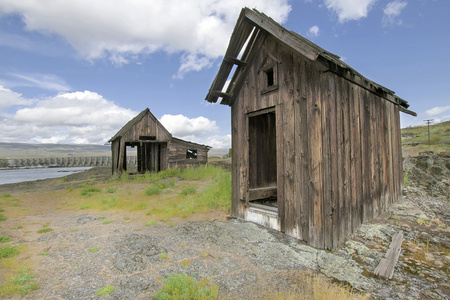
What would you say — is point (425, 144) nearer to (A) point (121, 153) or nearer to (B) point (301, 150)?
(B) point (301, 150)

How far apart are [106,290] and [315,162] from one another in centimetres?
408

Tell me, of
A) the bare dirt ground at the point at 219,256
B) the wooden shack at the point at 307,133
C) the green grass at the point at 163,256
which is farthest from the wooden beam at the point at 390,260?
the green grass at the point at 163,256

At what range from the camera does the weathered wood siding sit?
4551mm

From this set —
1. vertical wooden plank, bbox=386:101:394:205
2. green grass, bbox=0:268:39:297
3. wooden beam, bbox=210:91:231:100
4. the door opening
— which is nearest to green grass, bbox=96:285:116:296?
green grass, bbox=0:268:39:297

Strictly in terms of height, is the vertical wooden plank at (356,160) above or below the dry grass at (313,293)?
above

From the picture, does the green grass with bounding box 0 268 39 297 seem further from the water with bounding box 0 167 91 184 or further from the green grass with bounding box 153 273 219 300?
the water with bounding box 0 167 91 184

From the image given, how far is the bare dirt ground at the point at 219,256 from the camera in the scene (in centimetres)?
330

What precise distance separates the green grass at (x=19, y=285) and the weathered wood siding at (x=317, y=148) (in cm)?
454

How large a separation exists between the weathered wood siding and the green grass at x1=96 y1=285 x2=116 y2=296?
140 inches

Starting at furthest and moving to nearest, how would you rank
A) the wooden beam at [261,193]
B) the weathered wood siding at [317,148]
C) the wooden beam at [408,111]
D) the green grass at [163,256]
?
1. the wooden beam at [408,111]
2. the wooden beam at [261,193]
3. the weathered wood siding at [317,148]
4. the green grass at [163,256]

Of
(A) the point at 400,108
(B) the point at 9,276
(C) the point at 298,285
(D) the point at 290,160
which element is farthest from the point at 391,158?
(B) the point at 9,276

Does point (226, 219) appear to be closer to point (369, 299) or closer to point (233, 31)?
point (369, 299)

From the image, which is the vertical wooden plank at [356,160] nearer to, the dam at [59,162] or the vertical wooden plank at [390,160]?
the vertical wooden plank at [390,160]

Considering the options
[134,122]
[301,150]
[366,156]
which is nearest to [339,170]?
[301,150]
